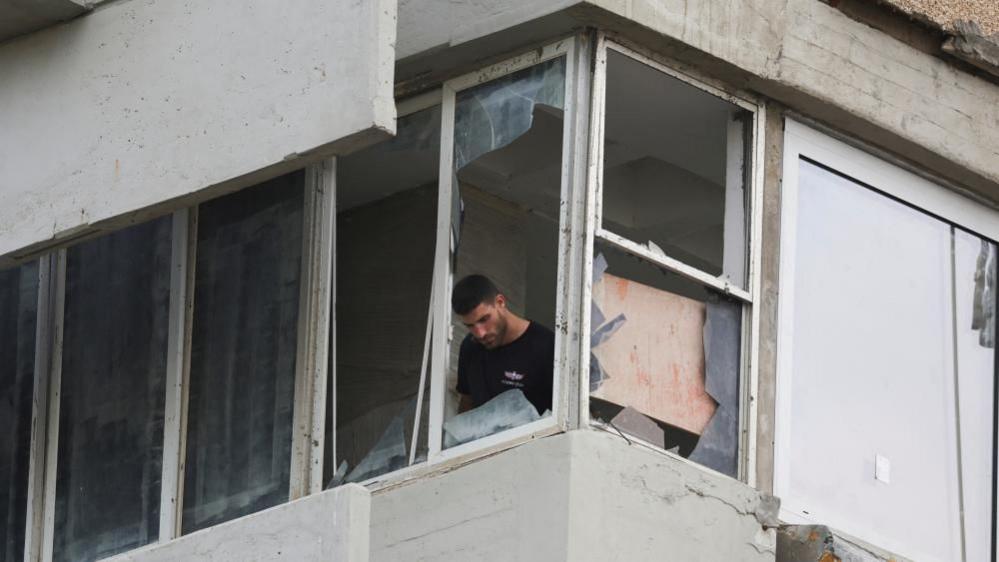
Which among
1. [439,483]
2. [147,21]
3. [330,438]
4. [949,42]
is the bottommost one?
[439,483]

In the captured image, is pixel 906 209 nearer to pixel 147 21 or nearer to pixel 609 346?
pixel 609 346

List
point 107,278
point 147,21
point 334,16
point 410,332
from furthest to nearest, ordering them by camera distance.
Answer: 1. point 410,332
2. point 107,278
3. point 147,21
4. point 334,16

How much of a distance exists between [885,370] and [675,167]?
6.17 ft

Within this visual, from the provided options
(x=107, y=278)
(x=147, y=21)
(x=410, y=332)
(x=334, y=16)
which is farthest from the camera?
(x=410, y=332)

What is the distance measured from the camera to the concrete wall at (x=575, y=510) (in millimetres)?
10914

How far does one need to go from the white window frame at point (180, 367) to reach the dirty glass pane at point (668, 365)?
1310 mm

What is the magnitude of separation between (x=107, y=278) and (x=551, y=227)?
295cm

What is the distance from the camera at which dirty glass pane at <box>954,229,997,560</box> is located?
506 inches

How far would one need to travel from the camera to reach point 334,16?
1089 cm

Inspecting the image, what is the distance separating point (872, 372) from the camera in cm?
1258

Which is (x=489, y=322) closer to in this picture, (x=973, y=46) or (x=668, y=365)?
(x=668, y=365)

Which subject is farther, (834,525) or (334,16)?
(834,525)

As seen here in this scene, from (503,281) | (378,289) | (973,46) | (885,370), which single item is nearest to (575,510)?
(885,370)

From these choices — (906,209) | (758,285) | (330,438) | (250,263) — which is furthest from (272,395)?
(906,209)
